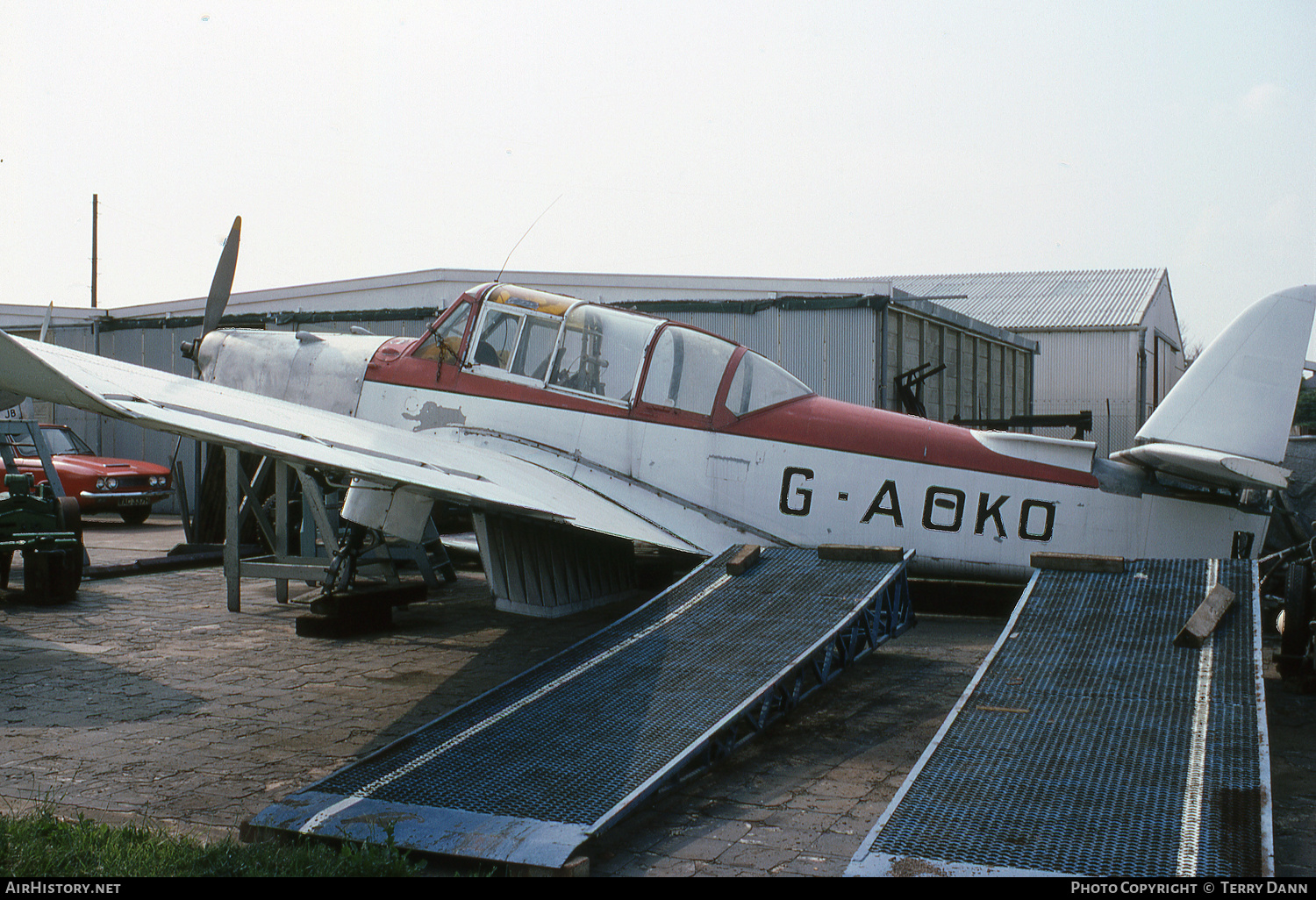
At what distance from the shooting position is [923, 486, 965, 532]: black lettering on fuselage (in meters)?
7.61

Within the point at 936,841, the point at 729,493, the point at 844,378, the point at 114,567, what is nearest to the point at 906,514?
the point at 729,493

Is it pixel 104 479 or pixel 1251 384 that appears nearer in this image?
pixel 1251 384

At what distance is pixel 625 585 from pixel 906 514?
3.18 meters

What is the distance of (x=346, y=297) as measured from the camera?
2341cm

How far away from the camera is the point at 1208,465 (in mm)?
7020

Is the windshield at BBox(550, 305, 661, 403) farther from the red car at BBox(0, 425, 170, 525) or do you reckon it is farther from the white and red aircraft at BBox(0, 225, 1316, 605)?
the red car at BBox(0, 425, 170, 525)

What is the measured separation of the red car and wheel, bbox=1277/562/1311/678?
1684 cm

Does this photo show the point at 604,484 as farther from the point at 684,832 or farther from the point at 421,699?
the point at 684,832

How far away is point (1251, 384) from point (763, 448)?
3.54 metres

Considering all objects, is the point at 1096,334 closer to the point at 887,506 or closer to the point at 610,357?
the point at 887,506

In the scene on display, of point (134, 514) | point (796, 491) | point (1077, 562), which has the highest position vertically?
point (796, 491)

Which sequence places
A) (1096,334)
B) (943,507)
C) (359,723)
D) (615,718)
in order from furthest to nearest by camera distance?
(1096,334) < (943,507) < (359,723) < (615,718)

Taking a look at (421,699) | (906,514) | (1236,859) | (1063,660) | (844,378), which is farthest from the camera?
(844,378)

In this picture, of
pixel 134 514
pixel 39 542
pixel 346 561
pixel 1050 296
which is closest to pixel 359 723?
pixel 346 561
